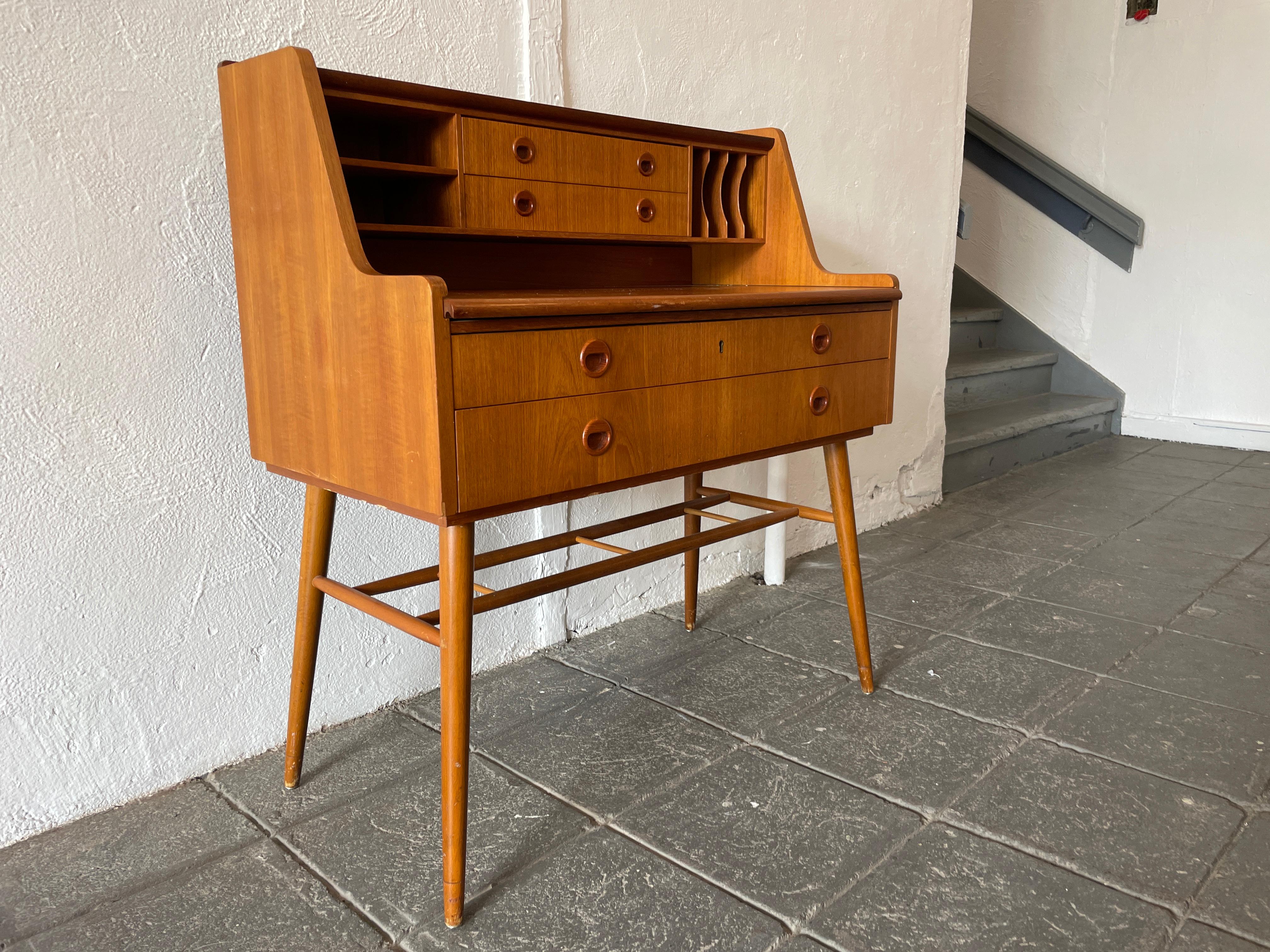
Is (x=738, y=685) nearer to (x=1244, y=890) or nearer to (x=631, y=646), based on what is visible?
(x=631, y=646)

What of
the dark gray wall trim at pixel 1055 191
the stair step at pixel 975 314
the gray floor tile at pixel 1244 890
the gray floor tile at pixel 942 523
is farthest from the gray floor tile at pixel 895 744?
the dark gray wall trim at pixel 1055 191

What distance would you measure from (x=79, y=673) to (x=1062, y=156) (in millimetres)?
4915

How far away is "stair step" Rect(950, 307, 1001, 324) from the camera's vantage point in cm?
472

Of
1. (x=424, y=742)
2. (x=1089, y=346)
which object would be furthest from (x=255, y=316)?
(x=1089, y=346)

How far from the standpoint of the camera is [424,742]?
1814mm

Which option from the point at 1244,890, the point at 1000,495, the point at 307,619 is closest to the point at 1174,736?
the point at 1244,890

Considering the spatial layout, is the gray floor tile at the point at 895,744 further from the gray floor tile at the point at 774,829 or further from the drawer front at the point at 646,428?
the drawer front at the point at 646,428

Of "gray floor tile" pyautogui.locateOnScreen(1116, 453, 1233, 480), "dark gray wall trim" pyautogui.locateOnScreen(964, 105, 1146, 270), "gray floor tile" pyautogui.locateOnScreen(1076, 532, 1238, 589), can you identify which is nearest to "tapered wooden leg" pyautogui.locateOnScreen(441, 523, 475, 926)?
"gray floor tile" pyautogui.locateOnScreen(1076, 532, 1238, 589)

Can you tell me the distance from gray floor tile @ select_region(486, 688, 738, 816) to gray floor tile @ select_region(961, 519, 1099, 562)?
156cm

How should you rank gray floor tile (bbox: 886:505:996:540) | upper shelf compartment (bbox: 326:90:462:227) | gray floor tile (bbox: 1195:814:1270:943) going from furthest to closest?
gray floor tile (bbox: 886:505:996:540), upper shelf compartment (bbox: 326:90:462:227), gray floor tile (bbox: 1195:814:1270:943)

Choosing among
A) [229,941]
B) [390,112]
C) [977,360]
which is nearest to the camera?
[229,941]

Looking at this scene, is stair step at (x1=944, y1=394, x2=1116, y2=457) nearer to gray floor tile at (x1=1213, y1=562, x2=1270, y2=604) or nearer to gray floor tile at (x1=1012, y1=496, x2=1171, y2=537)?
gray floor tile at (x1=1012, y1=496, x2=1171, y2=537)

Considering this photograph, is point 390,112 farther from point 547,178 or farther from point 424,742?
point 424,742

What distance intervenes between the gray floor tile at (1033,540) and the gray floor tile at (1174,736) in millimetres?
967
